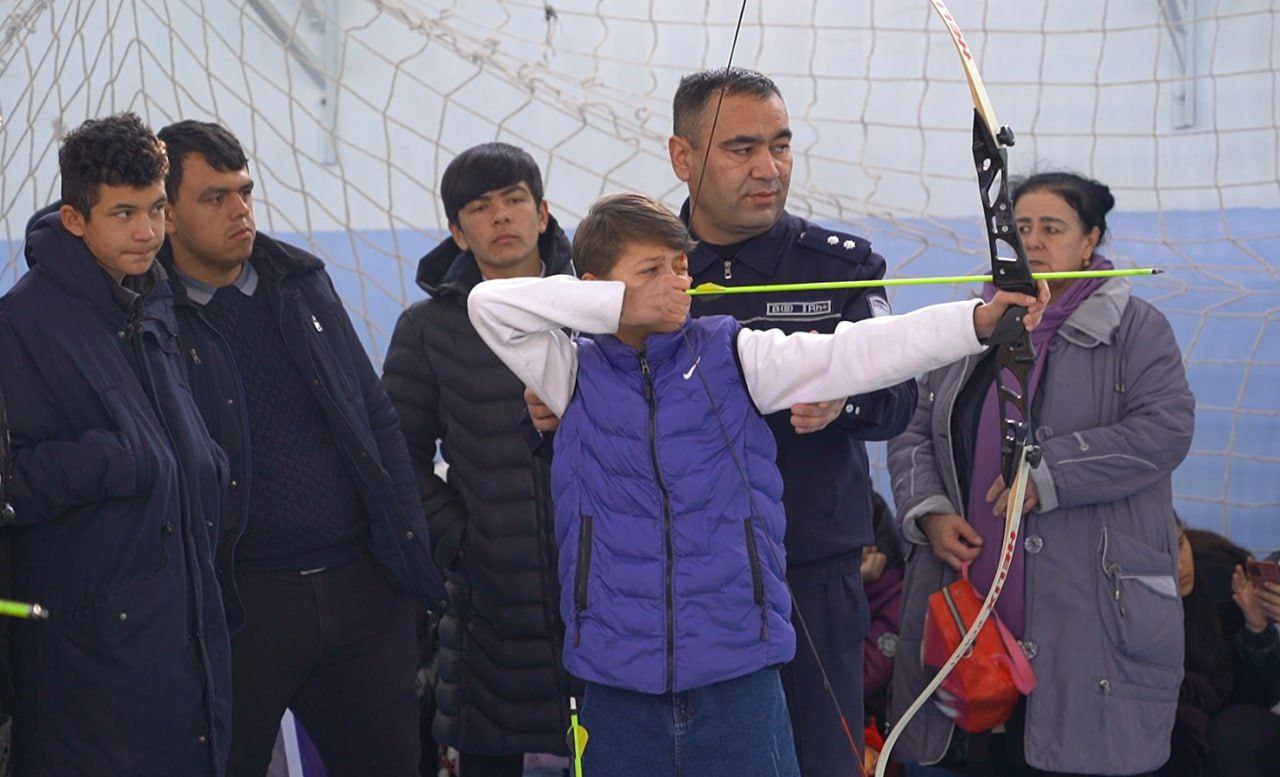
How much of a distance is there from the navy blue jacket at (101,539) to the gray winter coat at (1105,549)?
60.7 inches

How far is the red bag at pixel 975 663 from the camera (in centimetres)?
317

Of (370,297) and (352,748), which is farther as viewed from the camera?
(370,297)

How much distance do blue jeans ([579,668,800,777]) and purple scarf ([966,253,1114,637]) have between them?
3.29 feet

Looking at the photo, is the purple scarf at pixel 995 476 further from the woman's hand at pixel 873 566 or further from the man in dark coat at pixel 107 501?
the man in dark coat at pixel 107 501

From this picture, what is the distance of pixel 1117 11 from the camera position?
178 inches

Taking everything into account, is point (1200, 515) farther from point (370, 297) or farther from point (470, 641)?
point (370, 297)

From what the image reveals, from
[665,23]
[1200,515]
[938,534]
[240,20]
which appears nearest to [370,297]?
[240,20]

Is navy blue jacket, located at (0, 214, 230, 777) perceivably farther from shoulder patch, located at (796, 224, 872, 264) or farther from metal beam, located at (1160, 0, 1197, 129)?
metal beam, located at (1160, 0, 1197, 129)

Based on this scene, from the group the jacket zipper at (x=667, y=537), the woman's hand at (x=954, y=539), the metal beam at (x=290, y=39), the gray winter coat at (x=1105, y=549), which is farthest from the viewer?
the metal beam at (x=290, y=39)

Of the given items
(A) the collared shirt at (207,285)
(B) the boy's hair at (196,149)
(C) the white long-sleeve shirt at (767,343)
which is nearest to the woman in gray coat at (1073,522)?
(C) the white long-sleeve shirt at (767,343)

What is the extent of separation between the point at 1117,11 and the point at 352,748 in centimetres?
297

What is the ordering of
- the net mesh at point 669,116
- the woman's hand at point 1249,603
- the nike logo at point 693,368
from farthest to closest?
the net mesh at point 669,116
the woman's hand at point 1249,603
the nike logo at point 693,368

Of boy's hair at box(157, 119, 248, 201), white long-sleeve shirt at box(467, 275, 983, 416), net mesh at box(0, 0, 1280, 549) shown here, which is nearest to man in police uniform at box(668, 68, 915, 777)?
white long-sleeve shirt at box(467, 275, 983, 416)

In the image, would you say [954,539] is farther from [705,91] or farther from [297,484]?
[297,484]
